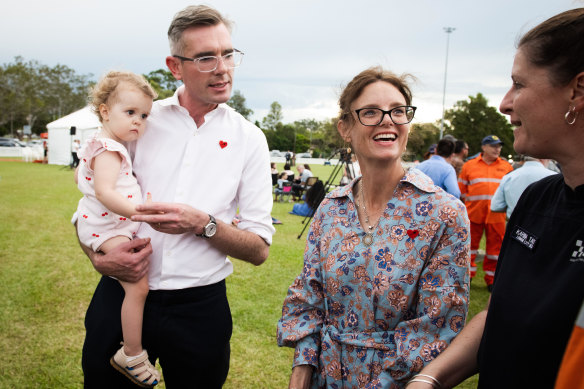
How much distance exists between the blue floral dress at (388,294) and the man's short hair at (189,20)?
3.89ft

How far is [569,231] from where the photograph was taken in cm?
111

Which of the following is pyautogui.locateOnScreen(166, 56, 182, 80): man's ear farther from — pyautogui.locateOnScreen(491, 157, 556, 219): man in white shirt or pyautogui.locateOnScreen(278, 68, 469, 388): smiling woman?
pyautogui.locateOnScreen(491, 157, 556, 219): man in white shirt

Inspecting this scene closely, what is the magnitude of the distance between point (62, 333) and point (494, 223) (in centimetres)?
593

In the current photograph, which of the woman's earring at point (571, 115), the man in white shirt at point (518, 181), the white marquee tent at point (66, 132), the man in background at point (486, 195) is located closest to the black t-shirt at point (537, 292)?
the woman's earring at point (571, 115)

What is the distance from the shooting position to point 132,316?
1.98m

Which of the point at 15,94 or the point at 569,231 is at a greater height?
the point at 15,94

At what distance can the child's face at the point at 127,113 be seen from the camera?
79.4 inches

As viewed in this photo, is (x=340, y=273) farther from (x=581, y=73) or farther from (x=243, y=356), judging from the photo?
(x=243, y=356)

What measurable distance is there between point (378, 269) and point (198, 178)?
3.34 feet

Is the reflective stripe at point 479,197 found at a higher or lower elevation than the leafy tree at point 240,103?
lower

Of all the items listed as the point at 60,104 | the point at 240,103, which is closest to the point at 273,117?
the point at 240,103

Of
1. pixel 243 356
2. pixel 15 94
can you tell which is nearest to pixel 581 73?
pixel 243 356

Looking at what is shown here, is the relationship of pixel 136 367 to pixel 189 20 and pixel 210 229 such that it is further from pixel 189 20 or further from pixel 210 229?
pixel 189 20

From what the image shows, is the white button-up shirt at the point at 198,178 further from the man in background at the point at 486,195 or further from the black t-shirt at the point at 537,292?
the man in background at the point at 486,195
